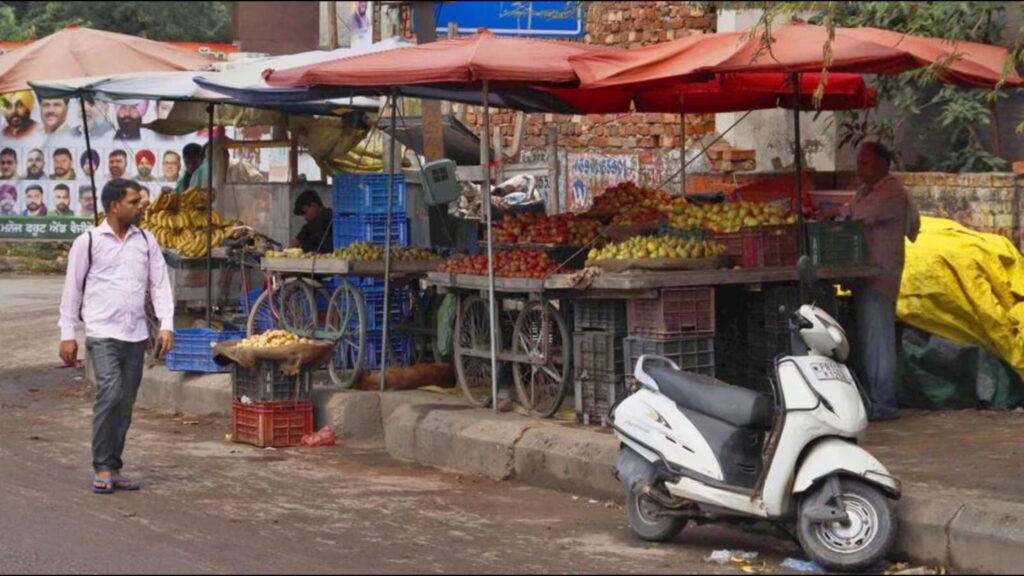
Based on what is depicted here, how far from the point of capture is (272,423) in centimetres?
1120

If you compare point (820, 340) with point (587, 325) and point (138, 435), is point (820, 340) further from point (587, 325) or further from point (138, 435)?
point (138, 435)

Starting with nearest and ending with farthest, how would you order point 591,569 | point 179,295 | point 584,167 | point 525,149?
1. point 591,569
2. point 179,295
3. point 584,167
4. point 525,149

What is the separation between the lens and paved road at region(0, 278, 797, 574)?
7426mm

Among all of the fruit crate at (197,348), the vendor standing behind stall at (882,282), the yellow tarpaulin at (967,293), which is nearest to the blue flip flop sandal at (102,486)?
the fruit crate at (197,348)

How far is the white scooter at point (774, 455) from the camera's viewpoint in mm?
7258

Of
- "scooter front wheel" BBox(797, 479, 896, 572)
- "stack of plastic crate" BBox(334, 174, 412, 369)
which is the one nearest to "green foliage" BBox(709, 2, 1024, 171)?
"stack of plastic crate" BBox(334, 174, 412, 369)

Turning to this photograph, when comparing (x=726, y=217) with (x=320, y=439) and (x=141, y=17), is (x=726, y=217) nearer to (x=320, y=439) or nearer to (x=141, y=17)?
(x=320, y=439)

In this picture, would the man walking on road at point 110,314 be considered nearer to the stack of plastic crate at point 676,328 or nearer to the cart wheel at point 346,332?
the cart wheel at point 346,332

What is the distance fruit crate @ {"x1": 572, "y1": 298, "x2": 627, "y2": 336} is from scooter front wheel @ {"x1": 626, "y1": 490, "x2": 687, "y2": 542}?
2356 millimetres

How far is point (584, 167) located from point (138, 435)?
6.94 m

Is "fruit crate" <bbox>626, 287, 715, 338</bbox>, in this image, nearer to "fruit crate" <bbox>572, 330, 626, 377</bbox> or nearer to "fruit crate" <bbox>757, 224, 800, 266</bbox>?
"fruit crate" <bbox>572, 330, 626, 377</bbox>

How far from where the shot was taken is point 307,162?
23.2m

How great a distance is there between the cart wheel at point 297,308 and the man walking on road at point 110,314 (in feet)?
10.7

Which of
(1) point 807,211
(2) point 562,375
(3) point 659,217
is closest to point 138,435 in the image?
(2) point 562,375
